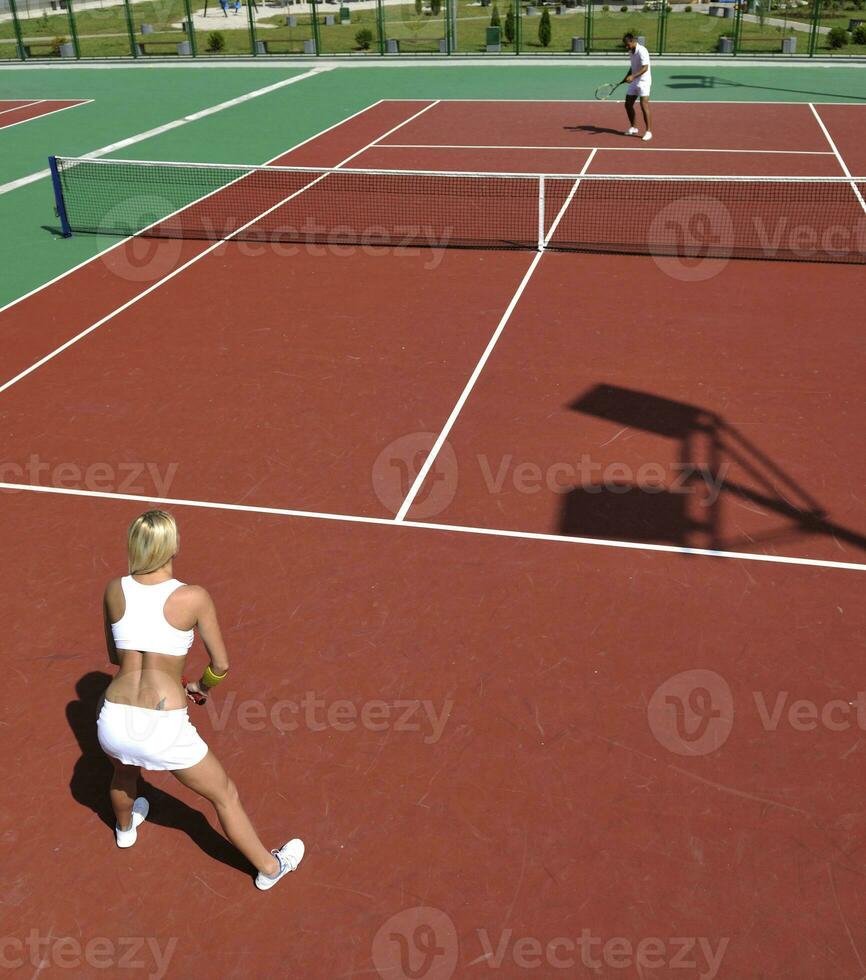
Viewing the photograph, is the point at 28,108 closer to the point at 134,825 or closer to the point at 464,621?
the point at 464,621

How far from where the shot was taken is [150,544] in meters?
4.18

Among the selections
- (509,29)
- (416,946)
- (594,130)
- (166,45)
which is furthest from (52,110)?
(416,946)

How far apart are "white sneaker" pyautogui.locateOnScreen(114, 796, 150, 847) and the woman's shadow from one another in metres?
0.09

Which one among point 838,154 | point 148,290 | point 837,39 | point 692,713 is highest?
point 837,39

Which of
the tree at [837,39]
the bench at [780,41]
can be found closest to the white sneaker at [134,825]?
the bench at [780,41]

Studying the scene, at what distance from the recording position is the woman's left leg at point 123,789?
471 cm

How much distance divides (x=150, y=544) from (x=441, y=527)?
363cm

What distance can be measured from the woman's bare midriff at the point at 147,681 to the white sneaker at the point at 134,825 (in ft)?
3.49

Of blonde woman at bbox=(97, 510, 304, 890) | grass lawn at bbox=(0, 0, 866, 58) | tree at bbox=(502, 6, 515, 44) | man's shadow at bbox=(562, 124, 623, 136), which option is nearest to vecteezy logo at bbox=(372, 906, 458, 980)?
blonde woman at bbox=(97, 510, 304, 890)

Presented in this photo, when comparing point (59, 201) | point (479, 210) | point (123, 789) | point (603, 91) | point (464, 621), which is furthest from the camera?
point (603, 91)

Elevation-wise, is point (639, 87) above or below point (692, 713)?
above

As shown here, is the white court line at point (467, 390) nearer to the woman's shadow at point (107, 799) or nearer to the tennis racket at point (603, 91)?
the woman's shadow at point (107, 799)

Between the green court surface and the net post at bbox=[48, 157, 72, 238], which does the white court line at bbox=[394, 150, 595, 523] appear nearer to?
the green court surface

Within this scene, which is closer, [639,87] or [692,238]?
[692,238]
